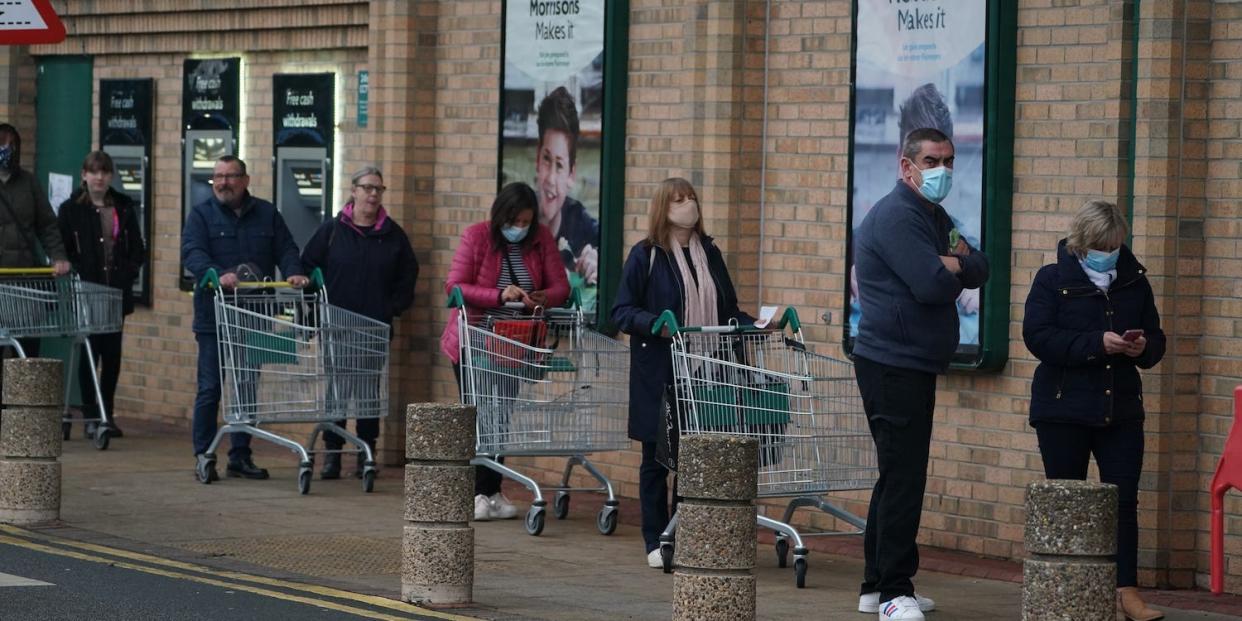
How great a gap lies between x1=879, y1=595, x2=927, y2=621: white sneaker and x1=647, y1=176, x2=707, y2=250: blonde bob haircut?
2544 millimetres

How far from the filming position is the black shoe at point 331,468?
552 inches

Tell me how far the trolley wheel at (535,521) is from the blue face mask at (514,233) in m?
1.66

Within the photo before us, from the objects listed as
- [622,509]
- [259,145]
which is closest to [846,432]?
[622,509]

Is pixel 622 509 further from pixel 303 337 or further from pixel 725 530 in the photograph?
pixel 725 530

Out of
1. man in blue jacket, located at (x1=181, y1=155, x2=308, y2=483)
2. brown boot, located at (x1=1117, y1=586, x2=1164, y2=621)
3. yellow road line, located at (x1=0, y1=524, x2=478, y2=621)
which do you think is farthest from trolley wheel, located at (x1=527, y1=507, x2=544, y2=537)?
brown boot, located at (x1=1117, y1=586, x2=1164, y2=621)

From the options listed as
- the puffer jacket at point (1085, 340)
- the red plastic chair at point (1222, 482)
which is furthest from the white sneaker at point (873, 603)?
the red plastic chair at point (1222, 482)

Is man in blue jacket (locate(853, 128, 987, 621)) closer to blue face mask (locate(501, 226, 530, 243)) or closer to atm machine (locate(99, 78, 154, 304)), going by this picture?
blue face mask (locate(501, 226, 530, 243))

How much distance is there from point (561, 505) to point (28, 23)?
13.1ft

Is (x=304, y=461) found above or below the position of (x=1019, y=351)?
below

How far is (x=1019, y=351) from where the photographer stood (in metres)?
11.0

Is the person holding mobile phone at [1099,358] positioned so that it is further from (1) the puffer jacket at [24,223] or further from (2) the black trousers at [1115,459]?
(1) the puffer jacket at [24,223]

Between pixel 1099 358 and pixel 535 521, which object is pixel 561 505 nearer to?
pixel 535 521

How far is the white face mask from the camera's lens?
35.0 ft

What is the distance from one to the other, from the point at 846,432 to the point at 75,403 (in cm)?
945
